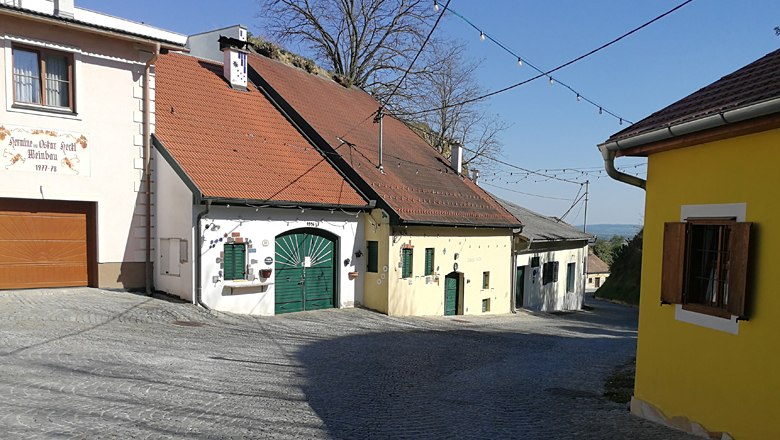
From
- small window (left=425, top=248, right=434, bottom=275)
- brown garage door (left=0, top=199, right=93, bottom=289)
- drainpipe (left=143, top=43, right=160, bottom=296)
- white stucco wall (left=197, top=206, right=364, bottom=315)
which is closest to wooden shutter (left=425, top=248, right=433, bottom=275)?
small window (left=425, top=248, right=434, bottom=275)

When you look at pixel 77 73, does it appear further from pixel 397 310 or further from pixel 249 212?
pixel 397 310

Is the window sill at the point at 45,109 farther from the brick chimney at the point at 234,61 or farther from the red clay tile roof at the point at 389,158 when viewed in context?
the red clay tile roof at the point at 389,158

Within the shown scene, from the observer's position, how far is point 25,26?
1157 cm

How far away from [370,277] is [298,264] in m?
2.55

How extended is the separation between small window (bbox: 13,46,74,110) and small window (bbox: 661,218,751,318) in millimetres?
12059

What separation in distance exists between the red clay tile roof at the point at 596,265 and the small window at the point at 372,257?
186ft

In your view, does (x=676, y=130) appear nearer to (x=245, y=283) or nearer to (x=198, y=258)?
(x=198, y=258)

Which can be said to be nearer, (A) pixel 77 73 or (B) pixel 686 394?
(B) pixel 686 394

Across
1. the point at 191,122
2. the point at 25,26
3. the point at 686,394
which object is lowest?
the point at 686,394

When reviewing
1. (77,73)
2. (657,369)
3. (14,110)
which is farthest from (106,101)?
(657,369)

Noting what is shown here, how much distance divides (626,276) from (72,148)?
3703 cm

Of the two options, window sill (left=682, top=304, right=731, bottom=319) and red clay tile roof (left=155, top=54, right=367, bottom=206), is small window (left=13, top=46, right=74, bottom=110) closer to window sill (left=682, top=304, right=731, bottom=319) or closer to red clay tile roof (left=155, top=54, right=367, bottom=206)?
red clay tile roof (left=155, top=54, right=367, bottom=206)

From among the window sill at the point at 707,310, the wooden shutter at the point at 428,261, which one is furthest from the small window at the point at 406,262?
Answer: the window sill at the point at 707,310

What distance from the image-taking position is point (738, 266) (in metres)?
5.30
